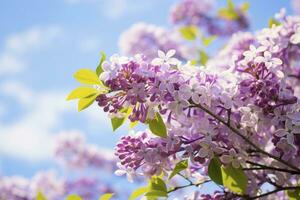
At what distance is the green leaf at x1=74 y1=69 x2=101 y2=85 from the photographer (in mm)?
1378

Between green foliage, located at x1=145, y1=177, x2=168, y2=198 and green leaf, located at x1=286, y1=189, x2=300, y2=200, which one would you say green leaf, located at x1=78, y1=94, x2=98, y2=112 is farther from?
green leaf, located at x1=286, y1=189, x2=300, y2=200

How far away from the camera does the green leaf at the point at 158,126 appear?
1375 mm

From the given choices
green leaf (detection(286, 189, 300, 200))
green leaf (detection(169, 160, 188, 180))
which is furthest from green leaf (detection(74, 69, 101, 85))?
green leaf (detection(286, 189, 300, 200))

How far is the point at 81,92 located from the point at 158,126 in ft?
0.76

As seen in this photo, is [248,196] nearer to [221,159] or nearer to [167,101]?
[221,159]

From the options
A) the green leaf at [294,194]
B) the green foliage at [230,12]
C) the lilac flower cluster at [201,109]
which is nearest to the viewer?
the lilac flower cluster at [201,109]

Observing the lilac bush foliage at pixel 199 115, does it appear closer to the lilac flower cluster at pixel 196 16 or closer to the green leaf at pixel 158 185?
the green leaf at pixel 158 185

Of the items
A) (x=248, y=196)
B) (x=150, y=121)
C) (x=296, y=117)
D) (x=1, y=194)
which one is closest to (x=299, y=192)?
(x=248, y=196)

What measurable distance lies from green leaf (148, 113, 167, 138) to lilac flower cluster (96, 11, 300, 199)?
0.01 meters

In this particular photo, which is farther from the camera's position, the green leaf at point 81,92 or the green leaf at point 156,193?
the green leaf at point 156,193

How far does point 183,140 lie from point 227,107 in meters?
0.16

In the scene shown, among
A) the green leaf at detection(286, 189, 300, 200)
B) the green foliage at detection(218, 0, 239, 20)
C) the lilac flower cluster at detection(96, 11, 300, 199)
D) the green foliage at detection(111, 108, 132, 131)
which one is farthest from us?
the green foliage at detection(218, 0, 239, 20)

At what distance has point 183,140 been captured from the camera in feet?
4.66

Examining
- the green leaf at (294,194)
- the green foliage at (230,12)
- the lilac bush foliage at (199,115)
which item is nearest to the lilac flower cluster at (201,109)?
the lilac bush foliage at (199,115)
